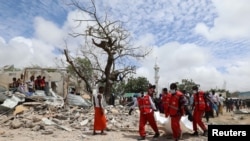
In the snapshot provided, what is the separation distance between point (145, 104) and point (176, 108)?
123 centimetres

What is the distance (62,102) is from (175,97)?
332 inches

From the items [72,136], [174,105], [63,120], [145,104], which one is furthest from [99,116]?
[63,120]

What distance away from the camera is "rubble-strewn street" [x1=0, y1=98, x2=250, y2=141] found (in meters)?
10.7

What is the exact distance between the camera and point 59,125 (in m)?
12.7

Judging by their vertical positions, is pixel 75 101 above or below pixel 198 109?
above

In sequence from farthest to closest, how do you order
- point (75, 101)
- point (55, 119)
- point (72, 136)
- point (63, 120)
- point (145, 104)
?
point (75, 101) → point (63, 120) → point (55, 119) → point (72, 136) → point (145, 104)

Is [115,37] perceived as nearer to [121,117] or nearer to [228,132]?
[121,117]

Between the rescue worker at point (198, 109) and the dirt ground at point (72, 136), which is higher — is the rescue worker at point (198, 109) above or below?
above

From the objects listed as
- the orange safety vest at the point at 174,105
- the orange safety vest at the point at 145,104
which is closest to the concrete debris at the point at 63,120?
the orange safety vest at the point at 145,104

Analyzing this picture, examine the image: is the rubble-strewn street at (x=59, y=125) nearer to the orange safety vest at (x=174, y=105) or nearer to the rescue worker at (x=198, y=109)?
the rescue worker at (x=198, y=109)

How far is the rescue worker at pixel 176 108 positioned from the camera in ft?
31.3

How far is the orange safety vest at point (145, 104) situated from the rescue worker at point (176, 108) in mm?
918

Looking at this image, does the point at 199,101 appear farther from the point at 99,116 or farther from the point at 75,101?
the point at 75,101

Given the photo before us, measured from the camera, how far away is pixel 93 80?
28.0 meters
